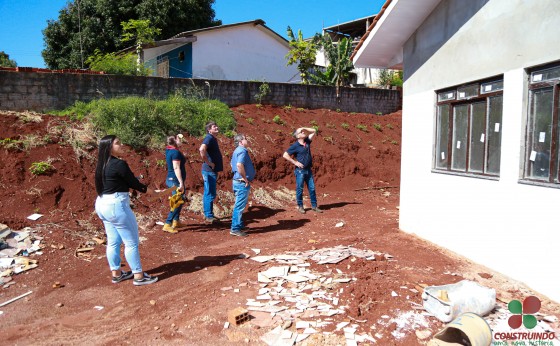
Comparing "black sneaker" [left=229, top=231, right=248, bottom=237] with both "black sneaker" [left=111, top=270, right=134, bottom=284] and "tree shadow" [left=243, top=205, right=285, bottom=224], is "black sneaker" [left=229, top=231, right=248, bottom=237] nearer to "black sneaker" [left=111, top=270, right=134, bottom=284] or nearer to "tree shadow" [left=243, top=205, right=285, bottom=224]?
"tree shadow" [left=243, top=205, right=285, bottom=224]

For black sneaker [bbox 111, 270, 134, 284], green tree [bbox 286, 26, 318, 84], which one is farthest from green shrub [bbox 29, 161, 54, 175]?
green tree [bbox 286, 26, 318, 84]

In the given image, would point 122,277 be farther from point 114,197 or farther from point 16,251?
point 16,251

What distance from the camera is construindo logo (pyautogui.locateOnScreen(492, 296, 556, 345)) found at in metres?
3.77

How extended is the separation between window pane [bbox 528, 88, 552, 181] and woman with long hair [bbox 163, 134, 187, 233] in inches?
220

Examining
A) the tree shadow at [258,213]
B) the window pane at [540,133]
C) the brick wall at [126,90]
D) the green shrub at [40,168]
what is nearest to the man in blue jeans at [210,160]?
the tree shadow at [258,213]

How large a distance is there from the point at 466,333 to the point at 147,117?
33.1ft

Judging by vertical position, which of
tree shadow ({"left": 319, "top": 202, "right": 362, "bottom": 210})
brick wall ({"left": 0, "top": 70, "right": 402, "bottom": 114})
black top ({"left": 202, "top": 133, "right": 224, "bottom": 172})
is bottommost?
tree shadow ({"left": 319, "top": 202, "right": 362, "bottom": 210})

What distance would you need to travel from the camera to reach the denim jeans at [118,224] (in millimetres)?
4988

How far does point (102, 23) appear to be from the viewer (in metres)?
25.3

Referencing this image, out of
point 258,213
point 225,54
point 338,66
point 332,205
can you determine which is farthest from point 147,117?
point 338,66

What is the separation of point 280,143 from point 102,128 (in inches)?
222

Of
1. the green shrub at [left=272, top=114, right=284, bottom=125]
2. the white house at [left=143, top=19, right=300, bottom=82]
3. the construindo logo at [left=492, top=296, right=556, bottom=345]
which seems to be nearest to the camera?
the construindo logo at [left=492, top=296, right=556, bottom=345]

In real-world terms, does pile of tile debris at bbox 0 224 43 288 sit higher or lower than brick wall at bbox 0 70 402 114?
lower

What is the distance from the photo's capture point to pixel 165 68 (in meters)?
22.8
